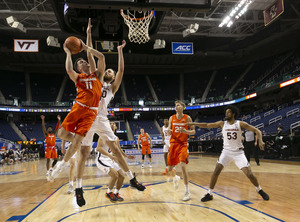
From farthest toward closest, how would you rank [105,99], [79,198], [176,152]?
[176,152] < [105,99] < [79,198]

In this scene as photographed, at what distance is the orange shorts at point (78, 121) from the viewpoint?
12.1 feet

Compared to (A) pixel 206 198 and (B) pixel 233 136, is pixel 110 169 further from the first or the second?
(B) pixel 233 136

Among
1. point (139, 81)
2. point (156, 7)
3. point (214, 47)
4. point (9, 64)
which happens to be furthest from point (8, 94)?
point (156, 7)

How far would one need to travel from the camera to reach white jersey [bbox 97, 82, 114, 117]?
4.34 meters

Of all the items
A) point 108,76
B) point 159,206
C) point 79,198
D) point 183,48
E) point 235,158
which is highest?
point 183,48

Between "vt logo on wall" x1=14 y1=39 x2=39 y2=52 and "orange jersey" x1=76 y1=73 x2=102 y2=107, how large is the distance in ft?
57.9

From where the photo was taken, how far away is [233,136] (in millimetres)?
5113

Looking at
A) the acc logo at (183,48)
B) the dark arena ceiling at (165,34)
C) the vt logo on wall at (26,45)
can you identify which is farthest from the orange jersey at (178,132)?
the vt logo on wall at (26,45)

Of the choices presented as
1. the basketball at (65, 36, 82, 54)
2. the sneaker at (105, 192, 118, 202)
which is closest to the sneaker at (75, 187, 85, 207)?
the sneaker at (105, 192, 118, 202)

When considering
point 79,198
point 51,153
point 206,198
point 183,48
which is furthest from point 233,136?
point 183,48

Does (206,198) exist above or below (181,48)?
below

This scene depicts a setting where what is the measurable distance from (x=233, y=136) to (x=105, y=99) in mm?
2695

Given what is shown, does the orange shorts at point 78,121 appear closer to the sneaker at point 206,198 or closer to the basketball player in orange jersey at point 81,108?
the basketball player in orange jersey at point 81,108

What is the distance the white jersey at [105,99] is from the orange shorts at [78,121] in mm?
563
